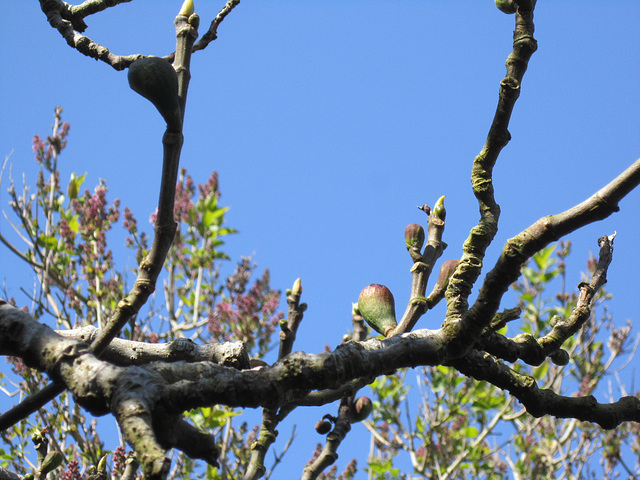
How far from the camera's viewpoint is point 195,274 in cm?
557

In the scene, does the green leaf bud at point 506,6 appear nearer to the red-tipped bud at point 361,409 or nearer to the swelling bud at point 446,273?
the swelling bud at point 446,273

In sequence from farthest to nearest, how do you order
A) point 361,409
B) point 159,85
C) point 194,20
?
point 361,409
point 194,20
point 159,85

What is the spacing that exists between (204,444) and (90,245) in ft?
12.6

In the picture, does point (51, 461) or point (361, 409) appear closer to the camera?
point (51, 461)

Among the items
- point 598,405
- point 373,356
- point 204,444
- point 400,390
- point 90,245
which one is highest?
point 400,390

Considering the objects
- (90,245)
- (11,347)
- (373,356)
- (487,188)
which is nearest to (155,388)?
(11,347)

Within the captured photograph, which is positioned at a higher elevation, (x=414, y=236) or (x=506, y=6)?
(x=506, y=6)

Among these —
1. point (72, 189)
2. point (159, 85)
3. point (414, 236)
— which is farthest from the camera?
point (72, 189)

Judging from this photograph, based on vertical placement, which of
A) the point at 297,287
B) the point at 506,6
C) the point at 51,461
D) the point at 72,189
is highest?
the point at 72,189

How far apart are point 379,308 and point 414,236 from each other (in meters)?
0.30

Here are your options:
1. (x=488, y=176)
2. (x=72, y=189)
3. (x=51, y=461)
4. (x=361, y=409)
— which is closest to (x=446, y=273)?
(x=488, y=176)

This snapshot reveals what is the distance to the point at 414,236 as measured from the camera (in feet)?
7.13

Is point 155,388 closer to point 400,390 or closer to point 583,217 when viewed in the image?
point 583,217

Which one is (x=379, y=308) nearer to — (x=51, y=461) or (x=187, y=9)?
(x=187, y=9)
